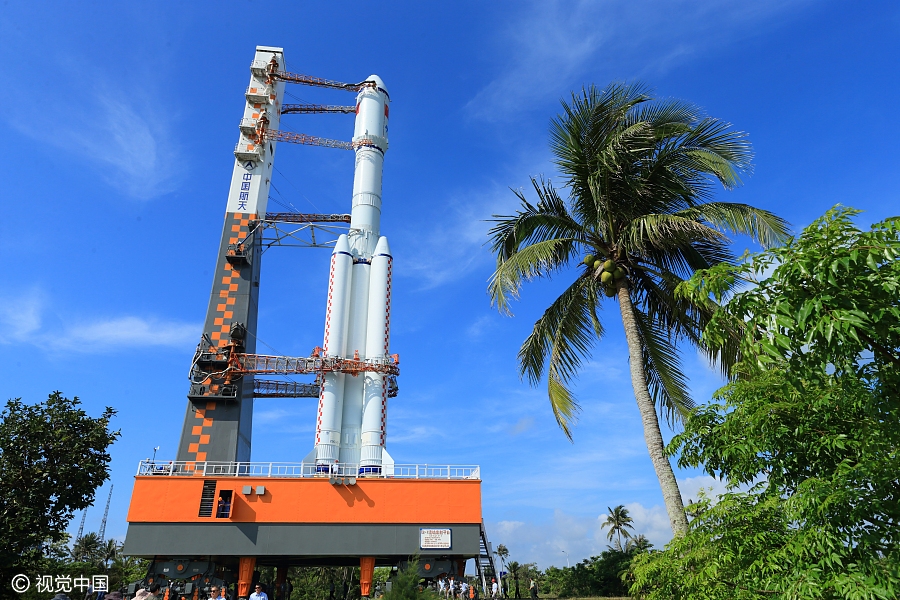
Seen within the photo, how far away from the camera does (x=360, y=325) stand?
31344mm

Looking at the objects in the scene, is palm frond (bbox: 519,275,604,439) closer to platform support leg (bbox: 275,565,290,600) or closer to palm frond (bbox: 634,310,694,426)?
palm frond (bbox: 634,310,694,426)

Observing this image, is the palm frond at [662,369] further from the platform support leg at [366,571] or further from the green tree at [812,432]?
the platform support leg at [366,571]

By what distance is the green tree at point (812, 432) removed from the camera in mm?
5441

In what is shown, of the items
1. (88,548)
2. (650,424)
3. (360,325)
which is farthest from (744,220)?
(88,548)

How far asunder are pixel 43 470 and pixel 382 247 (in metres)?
18.4

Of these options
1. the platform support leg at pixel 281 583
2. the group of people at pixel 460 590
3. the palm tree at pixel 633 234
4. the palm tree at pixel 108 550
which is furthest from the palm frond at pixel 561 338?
the palm tree at pixel 108 550

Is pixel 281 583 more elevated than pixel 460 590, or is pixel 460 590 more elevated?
pixel 281 583

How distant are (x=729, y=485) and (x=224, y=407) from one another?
25325 millimetres

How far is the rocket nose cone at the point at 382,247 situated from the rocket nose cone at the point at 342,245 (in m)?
1.56

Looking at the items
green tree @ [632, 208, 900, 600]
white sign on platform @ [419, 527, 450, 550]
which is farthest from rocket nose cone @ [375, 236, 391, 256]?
green tree @ [632, 208, 900, 600]

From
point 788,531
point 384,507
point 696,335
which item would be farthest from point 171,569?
point 788,531

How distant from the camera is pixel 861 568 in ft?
20.2

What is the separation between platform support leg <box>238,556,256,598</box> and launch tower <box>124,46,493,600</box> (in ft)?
0.24

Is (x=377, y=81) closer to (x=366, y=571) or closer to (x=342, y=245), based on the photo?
(x=342, y=245)
